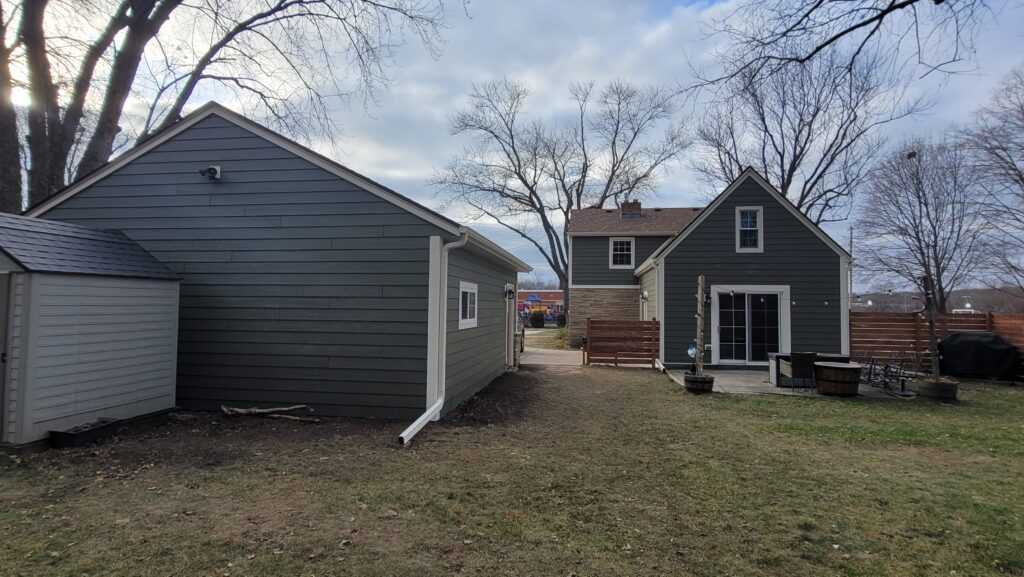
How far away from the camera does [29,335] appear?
560 cm

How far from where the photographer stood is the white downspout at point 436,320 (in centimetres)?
708

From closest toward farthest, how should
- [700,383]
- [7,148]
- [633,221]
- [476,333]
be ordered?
[476,333] → [700,383] → [7,148] → [633,221]

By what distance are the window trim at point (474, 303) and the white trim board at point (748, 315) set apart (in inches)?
301

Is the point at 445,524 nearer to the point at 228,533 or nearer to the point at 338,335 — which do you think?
the point at 228,533

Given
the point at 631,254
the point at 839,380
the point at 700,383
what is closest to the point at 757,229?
the point at 839,380

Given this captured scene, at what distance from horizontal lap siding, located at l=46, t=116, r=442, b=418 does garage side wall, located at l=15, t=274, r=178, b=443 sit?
44 cm

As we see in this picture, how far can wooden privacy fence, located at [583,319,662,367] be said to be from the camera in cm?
1489

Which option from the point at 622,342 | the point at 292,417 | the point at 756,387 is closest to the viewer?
the point at 292,417

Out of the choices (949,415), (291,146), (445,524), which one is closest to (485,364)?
(291,146)

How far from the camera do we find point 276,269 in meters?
7.52

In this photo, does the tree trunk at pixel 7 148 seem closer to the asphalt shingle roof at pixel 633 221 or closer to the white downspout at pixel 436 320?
the white downspout at pixel 436 320

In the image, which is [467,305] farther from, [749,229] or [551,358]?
[749,229]

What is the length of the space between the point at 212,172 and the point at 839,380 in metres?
11.6

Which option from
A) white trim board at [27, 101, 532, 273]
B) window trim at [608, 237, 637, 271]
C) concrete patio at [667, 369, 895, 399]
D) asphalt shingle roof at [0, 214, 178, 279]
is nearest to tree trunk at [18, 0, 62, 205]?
white trim board at [27, 101, 532, 273]
